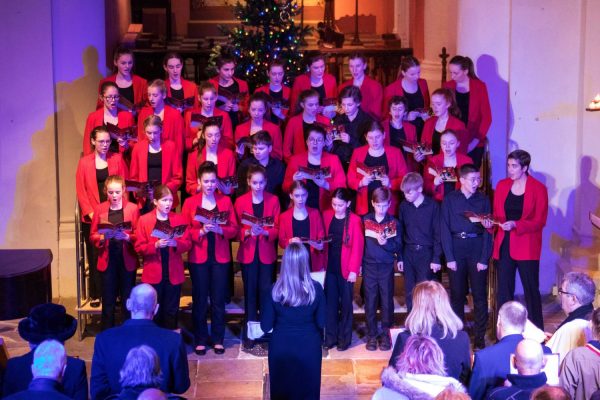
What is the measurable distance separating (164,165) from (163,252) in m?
0.90

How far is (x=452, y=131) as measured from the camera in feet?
30.8

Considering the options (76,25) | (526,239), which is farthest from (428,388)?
(76,25)

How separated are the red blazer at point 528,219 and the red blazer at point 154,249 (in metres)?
2.71

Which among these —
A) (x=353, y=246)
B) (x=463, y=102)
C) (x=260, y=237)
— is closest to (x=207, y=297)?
(x=260, y=237)

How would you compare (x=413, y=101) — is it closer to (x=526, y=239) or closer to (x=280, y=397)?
(x=526, y=239)

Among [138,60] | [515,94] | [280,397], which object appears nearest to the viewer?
[280,397]

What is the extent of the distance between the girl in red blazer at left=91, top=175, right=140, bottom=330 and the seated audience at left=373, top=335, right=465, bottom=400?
377 cm

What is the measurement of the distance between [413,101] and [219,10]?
8820 millimetres

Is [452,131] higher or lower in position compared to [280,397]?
higher

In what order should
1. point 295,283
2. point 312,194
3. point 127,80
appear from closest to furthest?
point 295,283, point 312,194, point 127,80

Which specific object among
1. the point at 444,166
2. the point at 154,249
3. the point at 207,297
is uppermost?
the point at 444,166

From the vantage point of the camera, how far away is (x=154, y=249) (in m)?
8.95

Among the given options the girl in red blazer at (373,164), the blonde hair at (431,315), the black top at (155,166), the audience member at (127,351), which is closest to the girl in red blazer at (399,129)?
the girl in red blazer at (373,164)

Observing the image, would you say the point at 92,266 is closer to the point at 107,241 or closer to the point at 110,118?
the point at 107,241
